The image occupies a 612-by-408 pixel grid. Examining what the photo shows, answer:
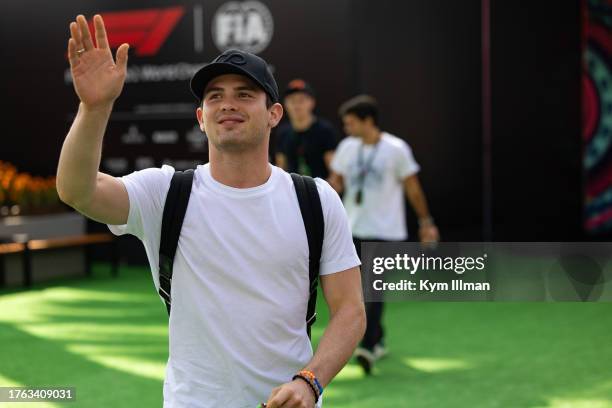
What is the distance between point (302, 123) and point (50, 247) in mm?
4446

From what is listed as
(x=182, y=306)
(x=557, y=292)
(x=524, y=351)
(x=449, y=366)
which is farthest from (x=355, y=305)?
(x=557, y=292)

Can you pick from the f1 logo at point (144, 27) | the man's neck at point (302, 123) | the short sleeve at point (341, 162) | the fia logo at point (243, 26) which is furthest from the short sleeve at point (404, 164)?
the f1 logo at point (144, 27)

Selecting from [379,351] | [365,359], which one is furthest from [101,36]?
[379,351]

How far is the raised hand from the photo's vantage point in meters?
2.27

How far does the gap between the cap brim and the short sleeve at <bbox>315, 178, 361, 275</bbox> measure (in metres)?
→ 0.36

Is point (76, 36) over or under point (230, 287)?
over

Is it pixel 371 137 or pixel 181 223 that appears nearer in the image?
pixel 181 223

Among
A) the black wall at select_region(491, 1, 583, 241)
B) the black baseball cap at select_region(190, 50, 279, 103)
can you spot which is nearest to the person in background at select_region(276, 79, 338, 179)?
the black wall at select_region(491, 1, 583, 241)

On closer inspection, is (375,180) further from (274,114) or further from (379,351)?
(274,114)

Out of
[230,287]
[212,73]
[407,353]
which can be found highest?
[212,73]

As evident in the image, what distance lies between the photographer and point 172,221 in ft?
8.33

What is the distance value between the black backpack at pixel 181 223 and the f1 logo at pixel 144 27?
405 inches

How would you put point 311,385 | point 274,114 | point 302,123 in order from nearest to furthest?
point 311,385, point 274,114, point 302,123

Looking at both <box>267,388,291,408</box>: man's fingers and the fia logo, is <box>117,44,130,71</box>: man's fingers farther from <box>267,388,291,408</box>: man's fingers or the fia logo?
the fia logo
